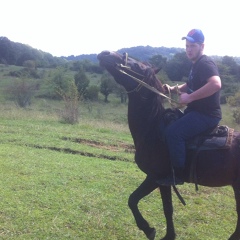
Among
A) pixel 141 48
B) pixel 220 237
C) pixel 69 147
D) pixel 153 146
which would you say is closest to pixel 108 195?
pixel 220 237

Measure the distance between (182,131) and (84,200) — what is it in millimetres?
2810

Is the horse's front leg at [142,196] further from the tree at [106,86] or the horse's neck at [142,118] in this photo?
the tree at [106,86]

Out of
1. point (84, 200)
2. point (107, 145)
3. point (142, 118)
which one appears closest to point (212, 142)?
point (142, 118)

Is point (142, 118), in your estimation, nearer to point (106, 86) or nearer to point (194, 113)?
point (194, 113)

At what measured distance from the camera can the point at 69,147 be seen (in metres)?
11.6

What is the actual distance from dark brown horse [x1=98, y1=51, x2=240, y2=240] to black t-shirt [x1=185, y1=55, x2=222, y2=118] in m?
0.41

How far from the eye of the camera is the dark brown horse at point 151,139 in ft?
14.5

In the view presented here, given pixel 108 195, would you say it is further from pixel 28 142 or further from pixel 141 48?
pixel 141 48

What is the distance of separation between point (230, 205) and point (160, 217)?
6.04 feet

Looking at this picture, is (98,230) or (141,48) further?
(141,48)

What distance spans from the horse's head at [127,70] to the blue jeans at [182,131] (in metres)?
0.55

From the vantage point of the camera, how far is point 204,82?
4.29 m

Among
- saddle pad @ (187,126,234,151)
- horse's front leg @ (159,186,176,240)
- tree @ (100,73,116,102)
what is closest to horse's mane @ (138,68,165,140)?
saddle pad @ (187,126,234,151)

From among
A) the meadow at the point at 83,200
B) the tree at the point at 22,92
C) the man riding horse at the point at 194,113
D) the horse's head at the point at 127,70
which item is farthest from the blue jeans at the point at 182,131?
the tree at the point at 22,92
